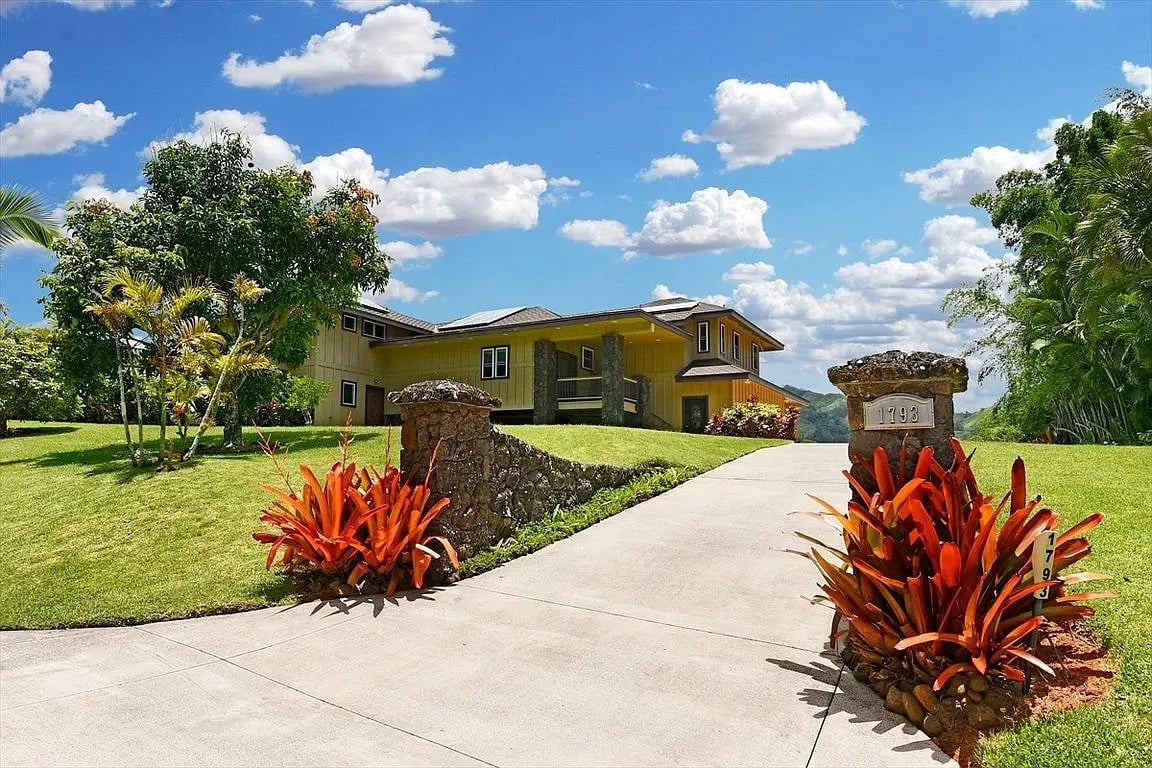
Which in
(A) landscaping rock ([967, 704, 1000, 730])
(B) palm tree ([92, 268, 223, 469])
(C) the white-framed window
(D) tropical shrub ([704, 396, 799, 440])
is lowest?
(A) landscaping rock ([967, 704, 1000, 730])

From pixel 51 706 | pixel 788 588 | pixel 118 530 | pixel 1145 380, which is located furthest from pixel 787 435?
pixel 51 706

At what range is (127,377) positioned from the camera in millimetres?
18109

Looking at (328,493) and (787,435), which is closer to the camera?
(328,493)

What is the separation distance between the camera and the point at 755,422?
21.9m

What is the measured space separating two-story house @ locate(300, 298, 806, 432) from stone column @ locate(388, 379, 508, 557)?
47.5 ft

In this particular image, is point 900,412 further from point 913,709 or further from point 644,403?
point 644,403

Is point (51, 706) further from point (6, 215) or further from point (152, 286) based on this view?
point (6, 215)

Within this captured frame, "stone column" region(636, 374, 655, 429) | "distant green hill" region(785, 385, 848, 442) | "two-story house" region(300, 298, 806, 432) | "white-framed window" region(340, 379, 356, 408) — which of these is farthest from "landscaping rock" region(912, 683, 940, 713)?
"distant green hill" region(785, 385, 848, 442)

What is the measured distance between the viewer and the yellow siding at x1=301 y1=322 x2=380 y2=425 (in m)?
24.0

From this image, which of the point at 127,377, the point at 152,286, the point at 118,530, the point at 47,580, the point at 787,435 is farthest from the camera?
the point at 787,435

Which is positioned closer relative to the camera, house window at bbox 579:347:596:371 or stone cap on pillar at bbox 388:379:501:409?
stone cap on pillar at bbox 388:379:501:409

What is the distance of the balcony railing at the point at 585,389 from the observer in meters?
23.4

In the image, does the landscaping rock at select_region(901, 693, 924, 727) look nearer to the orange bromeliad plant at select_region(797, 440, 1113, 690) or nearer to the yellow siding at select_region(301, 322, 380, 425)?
the orange bromeliad plant at select_region(797, 440, 1113, 690)

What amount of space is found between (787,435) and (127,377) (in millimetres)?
18450
